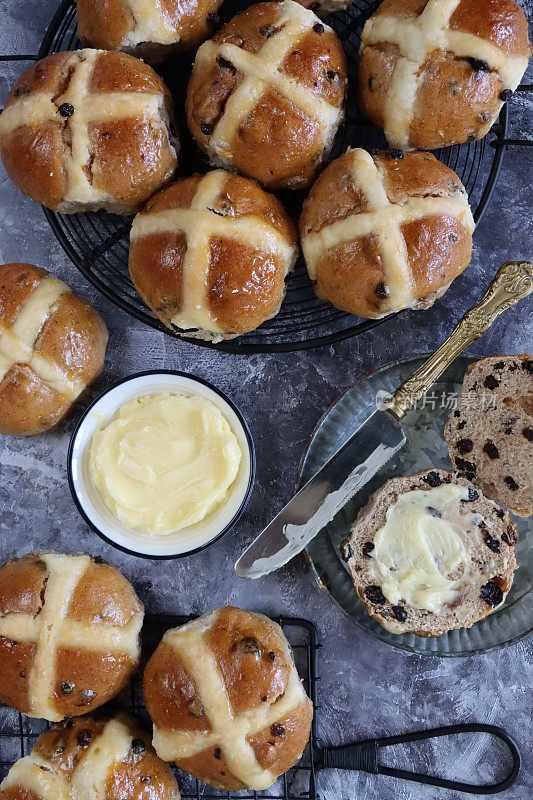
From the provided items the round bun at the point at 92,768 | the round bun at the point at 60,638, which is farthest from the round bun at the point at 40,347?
the round bun at the point at 92,768

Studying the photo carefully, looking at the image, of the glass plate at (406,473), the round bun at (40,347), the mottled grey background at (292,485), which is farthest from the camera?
the mottled grey background at (292,485)

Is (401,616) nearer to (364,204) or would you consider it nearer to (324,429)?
(324,429)

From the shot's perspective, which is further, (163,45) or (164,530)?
(164,530)

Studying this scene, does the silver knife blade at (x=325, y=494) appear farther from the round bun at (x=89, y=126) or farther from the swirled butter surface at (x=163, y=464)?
the round bun at (x=89, y=126)

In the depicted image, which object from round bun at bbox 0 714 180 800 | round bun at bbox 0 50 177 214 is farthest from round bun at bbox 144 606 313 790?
round bun at bbox 0 50 177 214

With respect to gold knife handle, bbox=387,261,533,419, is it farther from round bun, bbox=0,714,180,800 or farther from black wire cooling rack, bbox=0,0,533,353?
round bun, bbox=0,714,180,800

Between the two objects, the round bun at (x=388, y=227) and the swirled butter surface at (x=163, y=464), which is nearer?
the round bun at (x=388, y=227)

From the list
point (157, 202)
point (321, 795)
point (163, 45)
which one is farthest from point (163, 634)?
point (163, 45)
